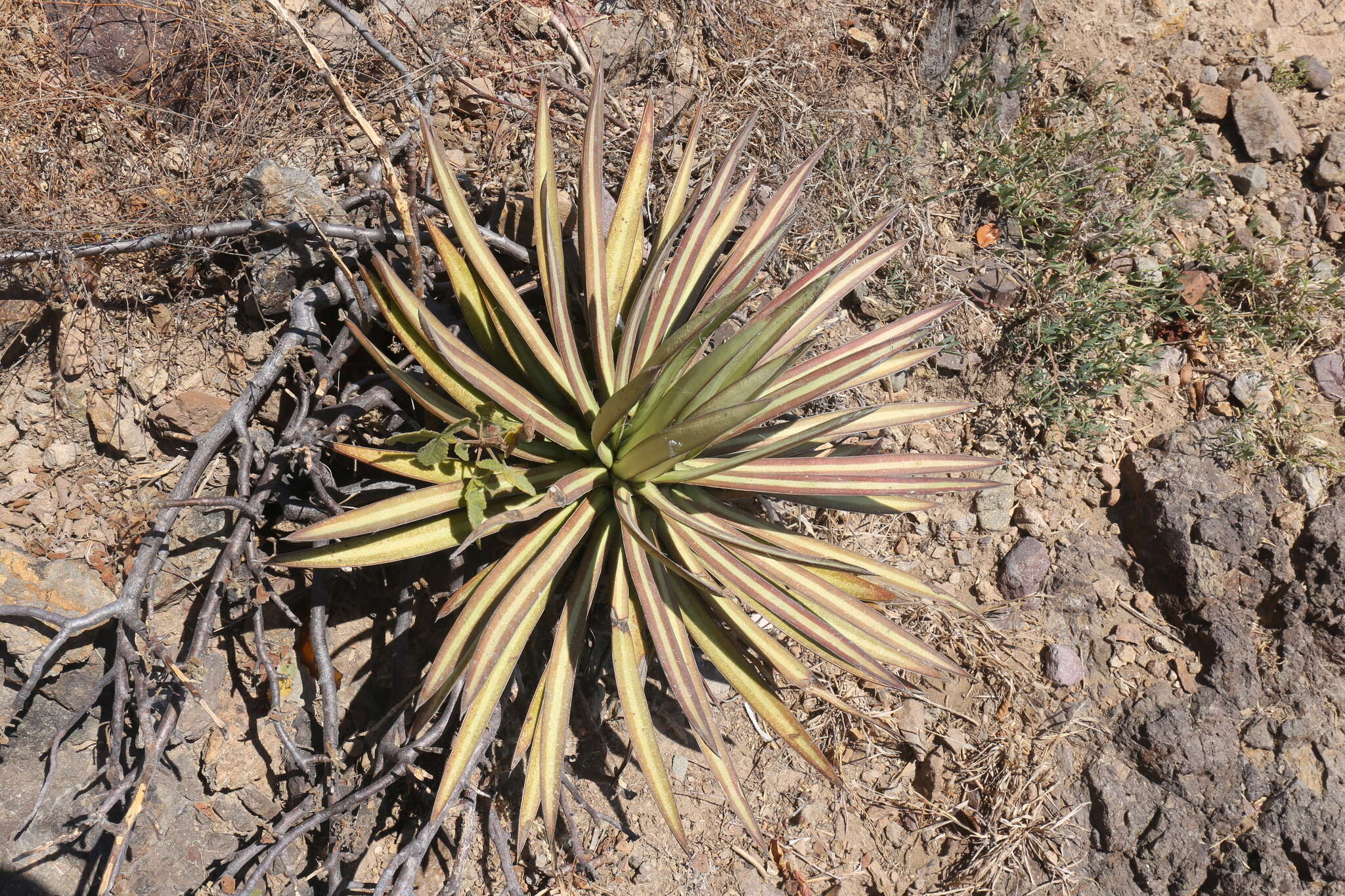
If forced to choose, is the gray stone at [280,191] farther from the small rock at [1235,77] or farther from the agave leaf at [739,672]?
the small rock at [1235,77]

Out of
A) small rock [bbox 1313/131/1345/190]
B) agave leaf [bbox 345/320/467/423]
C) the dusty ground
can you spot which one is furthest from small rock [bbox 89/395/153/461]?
small rock [bbox 1313/131/1345/190]

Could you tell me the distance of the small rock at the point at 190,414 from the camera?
2.37 metres

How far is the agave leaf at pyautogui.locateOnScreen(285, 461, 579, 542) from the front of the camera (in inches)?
73.1

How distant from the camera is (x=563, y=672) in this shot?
7.09 feet

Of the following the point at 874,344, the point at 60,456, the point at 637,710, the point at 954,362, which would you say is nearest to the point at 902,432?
the point at 954,362

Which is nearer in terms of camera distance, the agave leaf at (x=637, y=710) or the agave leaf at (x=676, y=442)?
the agave leaf at (x=676, y=442)

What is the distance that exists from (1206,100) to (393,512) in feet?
12.7

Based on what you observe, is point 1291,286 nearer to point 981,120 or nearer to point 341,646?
point 981,120

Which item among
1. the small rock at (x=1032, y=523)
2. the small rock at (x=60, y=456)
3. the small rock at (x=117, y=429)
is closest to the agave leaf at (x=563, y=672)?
the small rock at (x=117, y=429)

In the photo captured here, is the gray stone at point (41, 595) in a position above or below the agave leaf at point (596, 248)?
below

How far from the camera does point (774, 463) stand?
7.45ft

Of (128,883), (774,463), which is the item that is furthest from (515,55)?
(128,883)

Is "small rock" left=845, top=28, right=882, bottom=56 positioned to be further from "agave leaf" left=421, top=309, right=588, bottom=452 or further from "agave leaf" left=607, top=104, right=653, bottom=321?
"agave leaf" left=421, top=309, right=588, bottom=452

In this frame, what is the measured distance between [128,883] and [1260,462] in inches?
154
